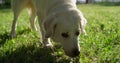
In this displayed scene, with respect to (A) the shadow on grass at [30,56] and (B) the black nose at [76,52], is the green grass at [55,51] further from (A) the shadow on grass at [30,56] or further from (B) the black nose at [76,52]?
(B) the black nose at [76,52]

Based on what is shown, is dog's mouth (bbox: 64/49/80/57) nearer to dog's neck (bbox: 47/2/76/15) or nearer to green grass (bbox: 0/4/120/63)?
green grass (bbox: 0/4/120/63)

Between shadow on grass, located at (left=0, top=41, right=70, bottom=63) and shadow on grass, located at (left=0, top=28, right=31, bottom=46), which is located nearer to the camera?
shadow on grass, located at (left=0, top=41, right=70, bottom=63)

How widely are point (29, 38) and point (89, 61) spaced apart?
2.34 metres

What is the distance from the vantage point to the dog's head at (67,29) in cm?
462

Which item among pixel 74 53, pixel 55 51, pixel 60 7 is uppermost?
pixel 60 7

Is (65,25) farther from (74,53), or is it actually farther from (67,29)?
(74,53)

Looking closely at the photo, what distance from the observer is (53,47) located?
5637 millimetres

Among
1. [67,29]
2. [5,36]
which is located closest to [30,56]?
[67,29]

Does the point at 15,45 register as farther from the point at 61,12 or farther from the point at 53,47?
the point at 61,12

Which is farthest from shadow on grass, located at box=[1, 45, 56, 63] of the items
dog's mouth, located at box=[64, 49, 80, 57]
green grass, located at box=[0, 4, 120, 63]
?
dog's mouth, located at box=[64, 49, 80, 57]

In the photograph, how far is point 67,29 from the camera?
4.67 meters

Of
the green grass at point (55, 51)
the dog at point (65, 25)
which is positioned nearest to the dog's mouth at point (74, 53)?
the dog at point (65, 25)

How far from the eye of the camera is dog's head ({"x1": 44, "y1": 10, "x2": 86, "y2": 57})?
15.2 feet

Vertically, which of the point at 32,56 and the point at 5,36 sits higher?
the point at 32,56
